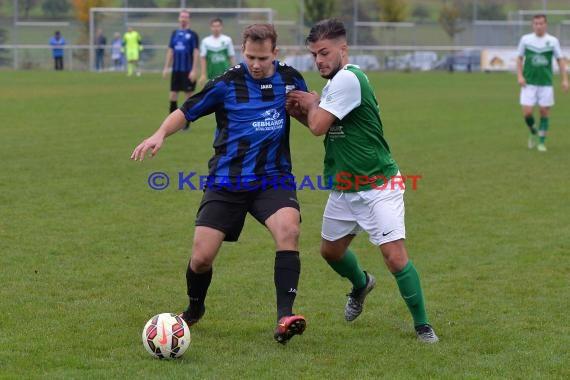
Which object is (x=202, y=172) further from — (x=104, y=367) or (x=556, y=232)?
(x=104, y=367)

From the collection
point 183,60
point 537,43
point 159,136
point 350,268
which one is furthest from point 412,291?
point 183,60

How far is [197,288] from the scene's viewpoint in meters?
5.74

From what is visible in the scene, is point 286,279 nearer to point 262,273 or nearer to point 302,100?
point 302,100

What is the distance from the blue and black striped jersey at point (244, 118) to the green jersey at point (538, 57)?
34.0ft

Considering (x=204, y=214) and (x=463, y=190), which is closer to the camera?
(x=204, y=214)

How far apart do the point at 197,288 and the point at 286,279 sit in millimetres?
594

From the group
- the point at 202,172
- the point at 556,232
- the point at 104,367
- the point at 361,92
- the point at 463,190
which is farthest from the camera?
the point at 202,172

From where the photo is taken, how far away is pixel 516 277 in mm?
7219

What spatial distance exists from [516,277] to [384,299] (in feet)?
3.93

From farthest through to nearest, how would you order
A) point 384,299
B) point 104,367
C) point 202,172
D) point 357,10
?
point 357,10
point 202,172
point 384,299
point 104,367

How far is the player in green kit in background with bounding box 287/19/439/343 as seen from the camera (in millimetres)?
5355

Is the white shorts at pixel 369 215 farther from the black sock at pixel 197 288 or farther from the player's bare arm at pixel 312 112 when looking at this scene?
the black sock at pixel 197 288

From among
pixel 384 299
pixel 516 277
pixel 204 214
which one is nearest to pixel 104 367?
pixel 204 214

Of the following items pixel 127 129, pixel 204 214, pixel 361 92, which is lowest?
pixel 127 129
